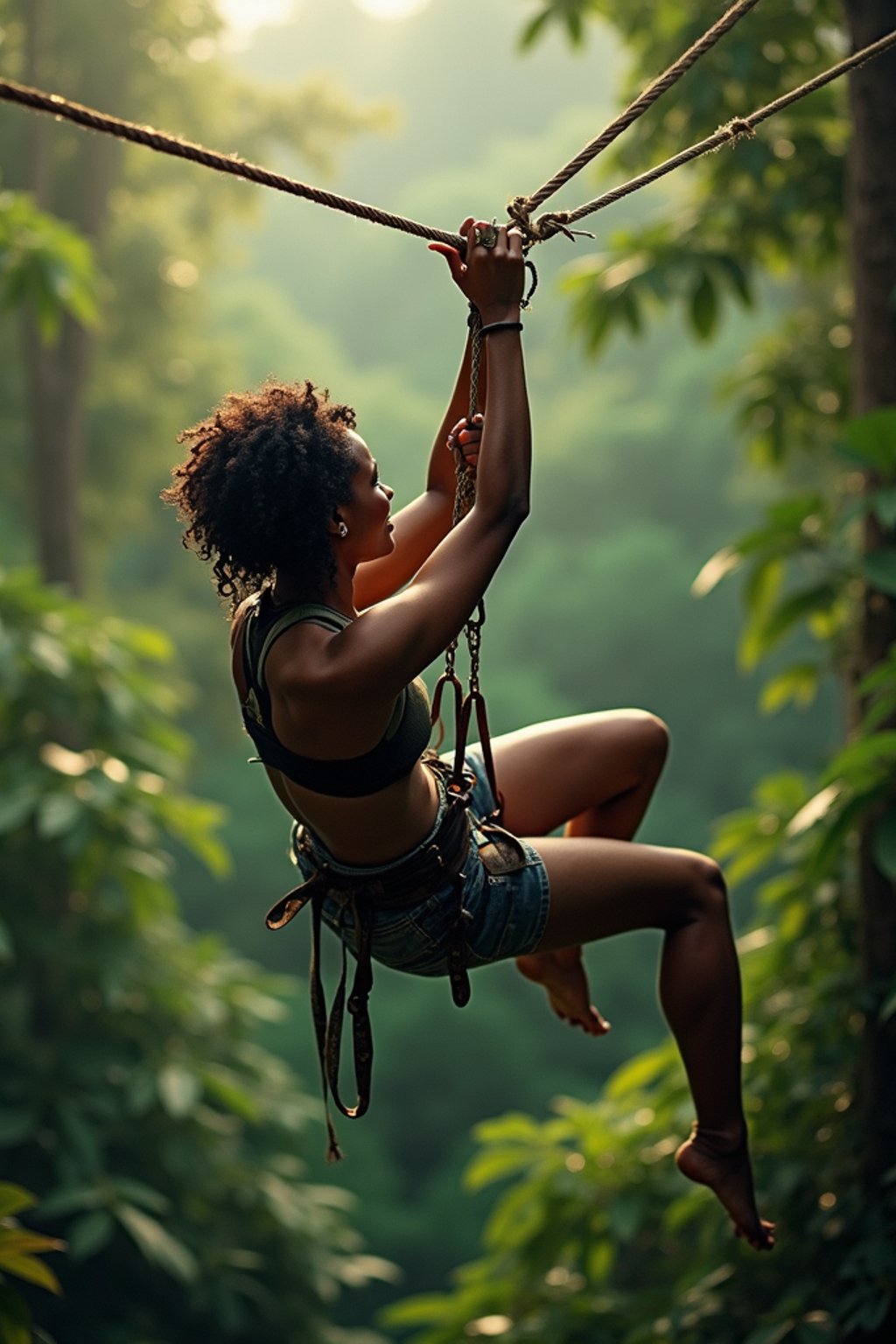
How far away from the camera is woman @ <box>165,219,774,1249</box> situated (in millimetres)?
1637

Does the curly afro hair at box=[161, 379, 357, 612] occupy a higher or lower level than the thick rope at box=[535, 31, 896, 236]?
lower

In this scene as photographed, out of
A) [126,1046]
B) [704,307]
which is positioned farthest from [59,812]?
[704,307]

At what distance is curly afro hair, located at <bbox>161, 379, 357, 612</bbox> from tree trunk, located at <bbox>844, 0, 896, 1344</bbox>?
1390mm

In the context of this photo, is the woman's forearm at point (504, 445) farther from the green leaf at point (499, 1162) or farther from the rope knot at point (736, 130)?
the green leaf at point (499, 1162)

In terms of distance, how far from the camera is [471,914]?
1.82 metres

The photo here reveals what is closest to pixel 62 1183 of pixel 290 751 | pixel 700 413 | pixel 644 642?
pixel 290 751

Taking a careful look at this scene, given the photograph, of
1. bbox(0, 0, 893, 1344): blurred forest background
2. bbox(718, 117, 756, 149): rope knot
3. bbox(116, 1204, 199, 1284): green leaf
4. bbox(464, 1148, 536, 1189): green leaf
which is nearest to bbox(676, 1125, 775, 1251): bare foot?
bbox(0, 0, 893, 1344): blurred forest background

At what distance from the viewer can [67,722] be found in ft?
14.8

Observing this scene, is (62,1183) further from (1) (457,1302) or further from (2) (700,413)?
(2) (700,413)

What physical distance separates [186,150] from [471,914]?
88cm

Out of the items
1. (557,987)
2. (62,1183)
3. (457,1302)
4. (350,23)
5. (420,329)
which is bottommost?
(457,1302)

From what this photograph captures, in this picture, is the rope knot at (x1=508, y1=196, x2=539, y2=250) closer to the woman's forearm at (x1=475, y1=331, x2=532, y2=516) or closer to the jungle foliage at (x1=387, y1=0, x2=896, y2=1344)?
the woman's forearm at (x1=475, y1=331, x2=532, y2=516)

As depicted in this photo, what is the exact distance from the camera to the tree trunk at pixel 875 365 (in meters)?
2.74

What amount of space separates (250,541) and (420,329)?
58.6ft
